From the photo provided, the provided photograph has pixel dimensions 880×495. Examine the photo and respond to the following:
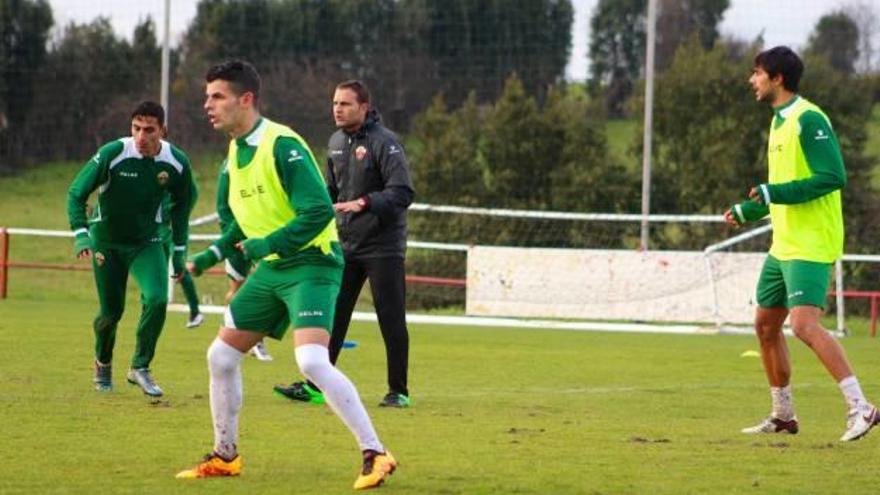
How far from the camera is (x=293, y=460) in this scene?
857 cm

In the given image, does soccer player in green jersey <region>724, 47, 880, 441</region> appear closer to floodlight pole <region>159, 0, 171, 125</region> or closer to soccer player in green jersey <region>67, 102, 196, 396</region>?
soccer player in green jersey <region>67, 102, 196, 396</region>

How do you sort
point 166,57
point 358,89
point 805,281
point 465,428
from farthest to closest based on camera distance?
1. point 166,57
2. point 358,89
3. point 465,428
4. point 805,281

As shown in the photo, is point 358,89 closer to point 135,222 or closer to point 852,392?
point 135,222

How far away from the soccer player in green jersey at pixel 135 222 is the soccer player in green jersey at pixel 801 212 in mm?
4147

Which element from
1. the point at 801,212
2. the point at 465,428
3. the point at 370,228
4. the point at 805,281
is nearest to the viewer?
the point at 805,281

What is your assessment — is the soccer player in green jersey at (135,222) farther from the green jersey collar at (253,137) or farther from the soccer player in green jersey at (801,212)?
the soccer player in green jersey at (801,212)

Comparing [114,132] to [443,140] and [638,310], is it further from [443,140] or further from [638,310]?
[638,310]

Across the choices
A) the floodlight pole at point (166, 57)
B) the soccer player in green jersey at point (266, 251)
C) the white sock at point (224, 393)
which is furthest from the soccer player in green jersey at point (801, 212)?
the floodlight pole at point (166, 57)

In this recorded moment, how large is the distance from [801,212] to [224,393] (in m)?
3.75

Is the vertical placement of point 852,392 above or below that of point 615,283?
above

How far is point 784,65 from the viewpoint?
32.6ft

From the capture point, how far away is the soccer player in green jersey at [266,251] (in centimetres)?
777

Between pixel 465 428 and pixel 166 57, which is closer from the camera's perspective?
pixel 465 428

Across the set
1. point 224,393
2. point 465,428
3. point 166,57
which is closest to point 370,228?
point 465,428
